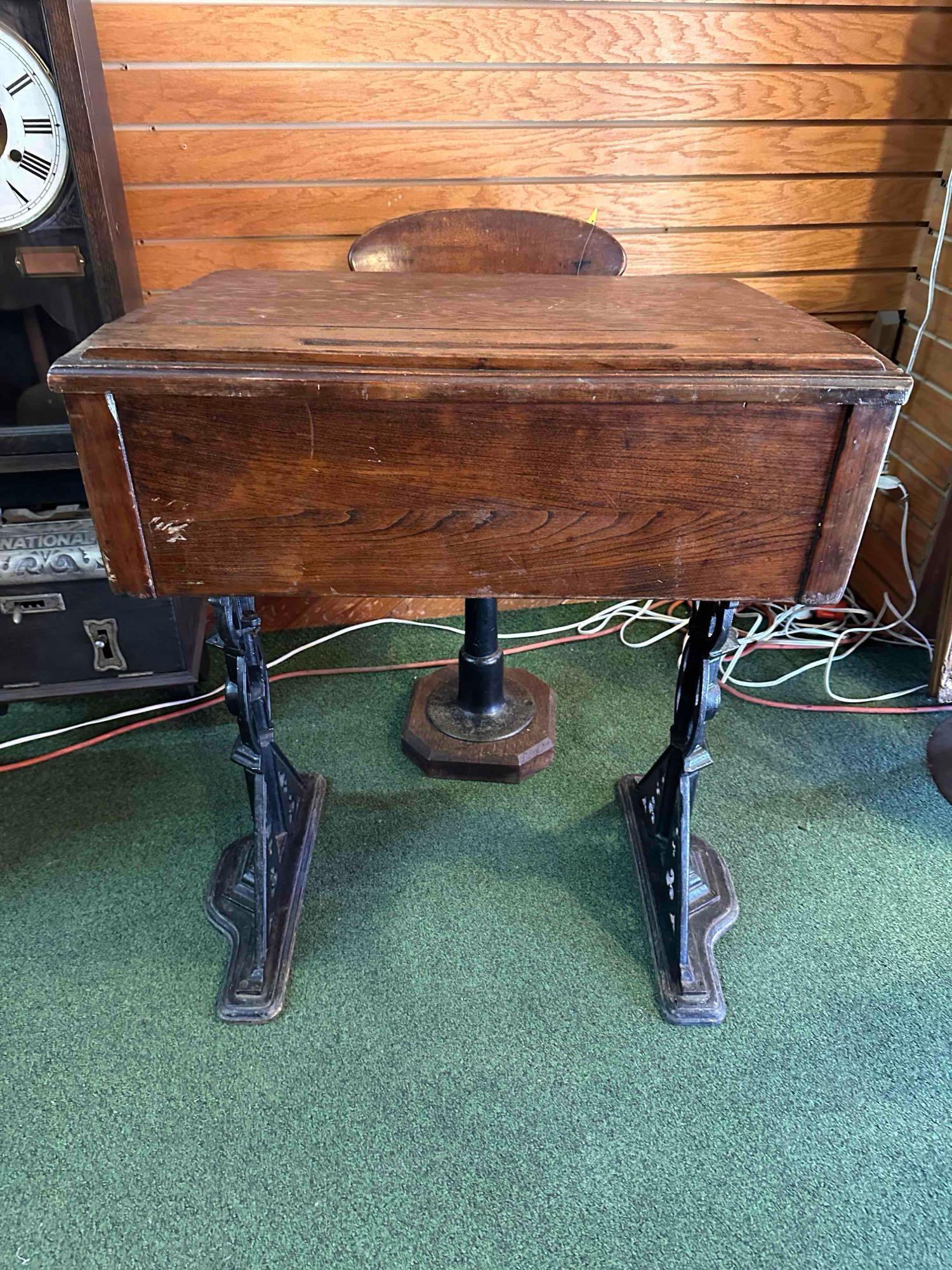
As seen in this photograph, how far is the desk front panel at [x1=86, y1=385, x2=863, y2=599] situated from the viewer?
810 millimetres

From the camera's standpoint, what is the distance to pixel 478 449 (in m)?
0.82

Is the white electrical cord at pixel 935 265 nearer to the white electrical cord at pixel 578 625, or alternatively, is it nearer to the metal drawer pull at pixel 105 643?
the white electrical cord at pixel 578 625

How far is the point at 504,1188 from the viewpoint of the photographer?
1.00 meters

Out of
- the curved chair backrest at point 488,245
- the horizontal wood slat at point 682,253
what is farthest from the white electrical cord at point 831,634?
the curved chair backrest at point 488,245

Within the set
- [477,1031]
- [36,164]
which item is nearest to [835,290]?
[36,164]

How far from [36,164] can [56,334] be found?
0.90 ft

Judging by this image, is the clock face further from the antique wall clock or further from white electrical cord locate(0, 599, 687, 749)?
white electrical cord locate(0, 599, 687, 749)

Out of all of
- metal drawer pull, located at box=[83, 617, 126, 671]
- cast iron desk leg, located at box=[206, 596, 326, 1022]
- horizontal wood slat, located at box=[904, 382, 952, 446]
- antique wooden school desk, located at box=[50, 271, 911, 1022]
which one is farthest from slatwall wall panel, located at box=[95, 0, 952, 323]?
cast iron desk leg, located at box=[206, 596, 326, 1022]

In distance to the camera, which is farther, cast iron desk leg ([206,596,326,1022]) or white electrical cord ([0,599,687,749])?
white electrical cord ([0,599,687,749])

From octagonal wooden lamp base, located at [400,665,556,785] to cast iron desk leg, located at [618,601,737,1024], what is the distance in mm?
267

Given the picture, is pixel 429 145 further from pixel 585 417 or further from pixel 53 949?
pixel 53 949

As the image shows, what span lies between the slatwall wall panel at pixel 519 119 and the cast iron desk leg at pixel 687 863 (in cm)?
108

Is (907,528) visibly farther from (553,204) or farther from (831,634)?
(553,204)

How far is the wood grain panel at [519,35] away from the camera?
1.49 metres
